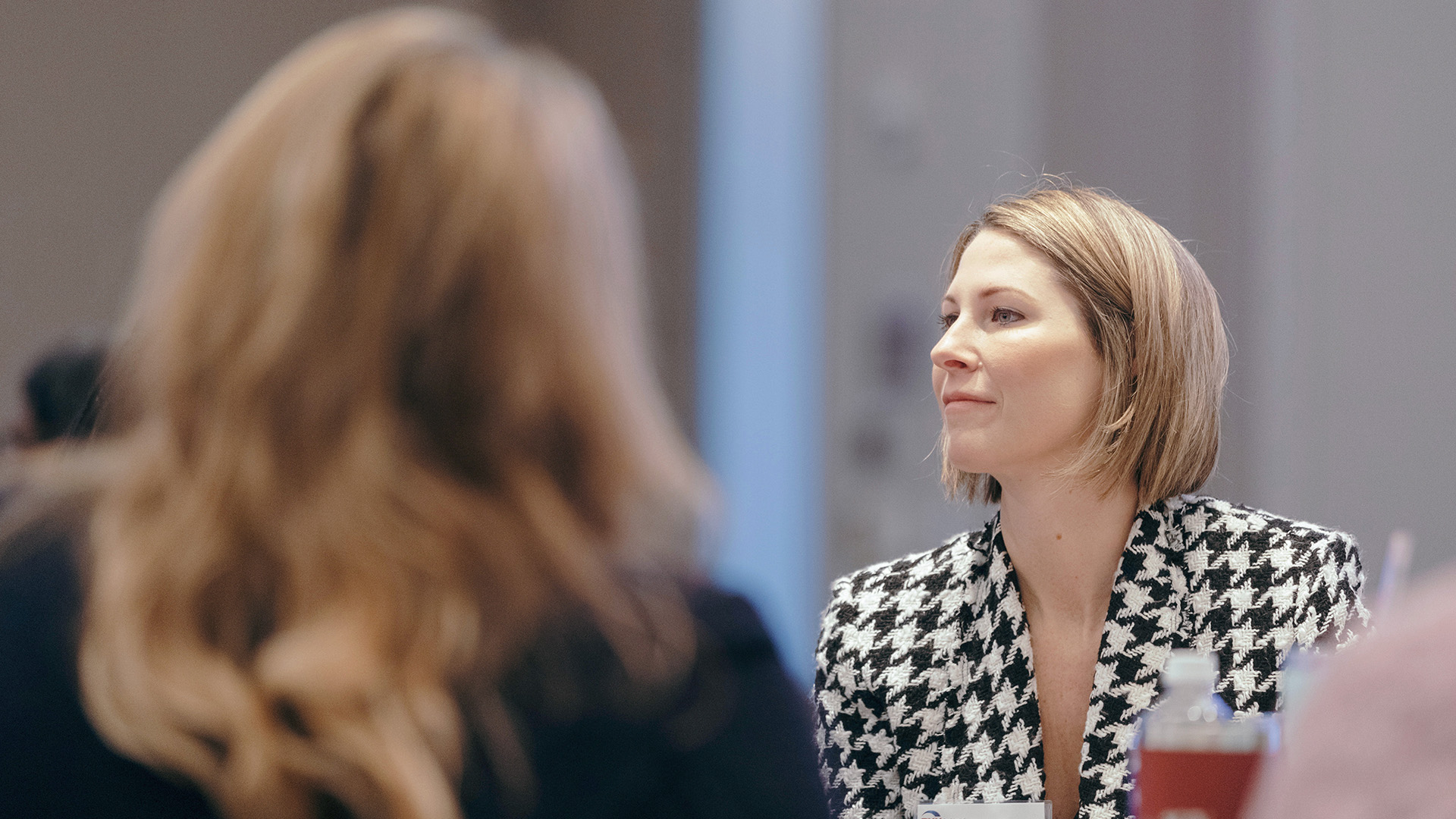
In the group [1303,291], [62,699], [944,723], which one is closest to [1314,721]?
[62,699]

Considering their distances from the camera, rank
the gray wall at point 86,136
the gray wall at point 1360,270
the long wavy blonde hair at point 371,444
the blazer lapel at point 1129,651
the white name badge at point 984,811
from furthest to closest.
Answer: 1. the gray wall at point 1360,270
2. the gray wall at point 86,136
3. the blazer lapel at point 1129,651
4. the white name badge at point 984,811
5. the long wavy blonde hair at point 371,444

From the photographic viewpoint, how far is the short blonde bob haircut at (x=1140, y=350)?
1534mm

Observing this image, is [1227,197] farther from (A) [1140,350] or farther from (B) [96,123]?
(B) [96,123]

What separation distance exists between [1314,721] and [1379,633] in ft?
0.15

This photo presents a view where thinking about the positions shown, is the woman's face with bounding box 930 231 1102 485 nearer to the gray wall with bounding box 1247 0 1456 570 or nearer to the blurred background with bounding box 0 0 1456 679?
the blurred background with bounding box 0 0 1456 679

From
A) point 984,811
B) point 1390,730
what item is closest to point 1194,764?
point 984,811

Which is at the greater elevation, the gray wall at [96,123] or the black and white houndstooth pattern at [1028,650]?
the gray wall at [96,123]

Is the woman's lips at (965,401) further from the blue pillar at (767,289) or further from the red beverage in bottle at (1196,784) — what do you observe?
the blue pillar at (767,289)

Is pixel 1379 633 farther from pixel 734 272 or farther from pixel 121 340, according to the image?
pixel 734 272

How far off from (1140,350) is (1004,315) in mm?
166

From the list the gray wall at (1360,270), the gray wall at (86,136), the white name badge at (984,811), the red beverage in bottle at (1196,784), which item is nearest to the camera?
the red beverage in bottle at (1196,784)

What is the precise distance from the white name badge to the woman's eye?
0.61 meters

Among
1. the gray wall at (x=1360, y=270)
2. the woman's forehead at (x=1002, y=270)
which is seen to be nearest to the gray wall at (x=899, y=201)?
the gray wall at (x=1360, y=270)

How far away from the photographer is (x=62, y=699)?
0.68 meters
